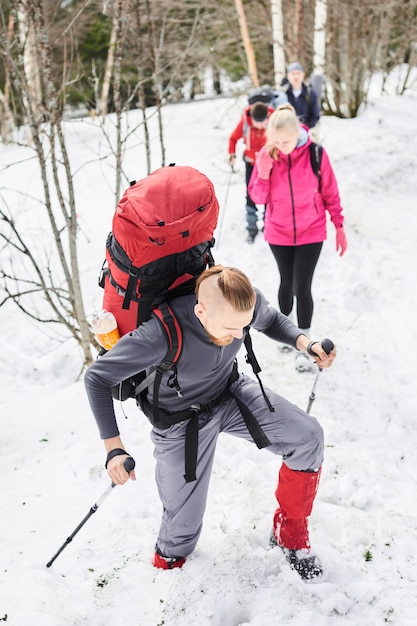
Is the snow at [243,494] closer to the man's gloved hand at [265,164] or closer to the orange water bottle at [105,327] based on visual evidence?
the orange water bottle at [105,327]

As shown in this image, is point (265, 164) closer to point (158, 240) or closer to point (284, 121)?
point (284, 121)

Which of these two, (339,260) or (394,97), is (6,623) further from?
(394,97)

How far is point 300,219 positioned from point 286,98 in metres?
3.61

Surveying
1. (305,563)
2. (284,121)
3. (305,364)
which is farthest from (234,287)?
(305,364)

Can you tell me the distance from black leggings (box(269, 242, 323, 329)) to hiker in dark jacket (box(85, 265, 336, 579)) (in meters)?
1.74

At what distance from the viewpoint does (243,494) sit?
132 inches

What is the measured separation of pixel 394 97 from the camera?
497 inches

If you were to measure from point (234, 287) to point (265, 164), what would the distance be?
7.56 ft

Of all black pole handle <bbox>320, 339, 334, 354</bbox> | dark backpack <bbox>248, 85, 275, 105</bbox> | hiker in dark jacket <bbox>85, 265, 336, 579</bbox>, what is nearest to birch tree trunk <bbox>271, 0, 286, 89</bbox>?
dark backpack <bbox>248, 85, 275, 105</bbox>

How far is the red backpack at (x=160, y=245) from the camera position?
7.18ft

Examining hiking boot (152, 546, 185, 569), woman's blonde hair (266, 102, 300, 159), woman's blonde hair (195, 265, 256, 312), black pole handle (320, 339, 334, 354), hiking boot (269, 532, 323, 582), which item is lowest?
hiking boot (152, 546, 185, 569)

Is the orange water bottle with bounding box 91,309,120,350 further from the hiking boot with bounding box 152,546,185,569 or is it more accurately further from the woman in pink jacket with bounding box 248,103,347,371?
the woman in pink jacket with bounding box 248,103,347,371

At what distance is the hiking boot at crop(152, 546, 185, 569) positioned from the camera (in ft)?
9.17

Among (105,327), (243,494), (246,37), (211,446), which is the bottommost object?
(243,494)
